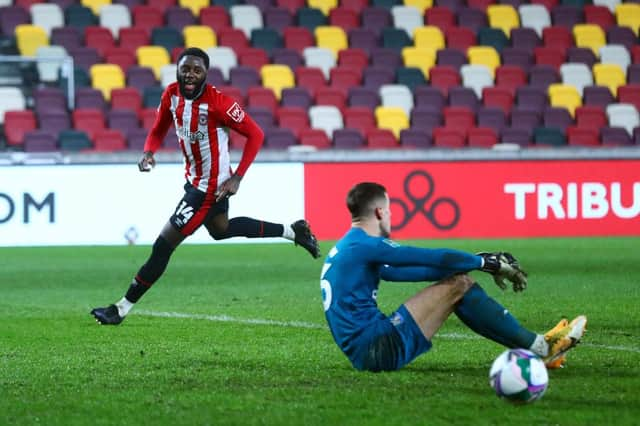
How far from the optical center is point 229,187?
899cm

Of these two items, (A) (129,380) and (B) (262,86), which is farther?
(B) (262,86)

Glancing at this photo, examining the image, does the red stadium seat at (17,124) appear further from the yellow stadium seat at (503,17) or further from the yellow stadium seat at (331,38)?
the yellow stadium seat at (503,17)

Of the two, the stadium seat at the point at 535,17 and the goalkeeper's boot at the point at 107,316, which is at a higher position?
the stadium seat at the point at 535,17

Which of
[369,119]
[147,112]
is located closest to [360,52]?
[369,119]

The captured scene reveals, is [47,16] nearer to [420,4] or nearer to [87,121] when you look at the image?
[87,121]

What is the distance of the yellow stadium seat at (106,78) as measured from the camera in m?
21.6

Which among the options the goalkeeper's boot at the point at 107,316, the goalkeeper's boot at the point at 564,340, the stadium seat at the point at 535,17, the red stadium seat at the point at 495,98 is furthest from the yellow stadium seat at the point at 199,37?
the goalkeeper's boot at the point at 564,340

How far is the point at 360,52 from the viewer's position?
76.8 ft

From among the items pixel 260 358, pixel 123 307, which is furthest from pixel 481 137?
pixel 260 358

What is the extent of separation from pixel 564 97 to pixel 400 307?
17.8 m

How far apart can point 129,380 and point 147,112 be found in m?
14.7

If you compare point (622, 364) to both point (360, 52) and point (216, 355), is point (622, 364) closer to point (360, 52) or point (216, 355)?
point (216, 355)

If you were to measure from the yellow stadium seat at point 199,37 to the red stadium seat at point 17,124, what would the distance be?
13.1 ft

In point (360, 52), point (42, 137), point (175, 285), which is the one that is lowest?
point (175, 285)
